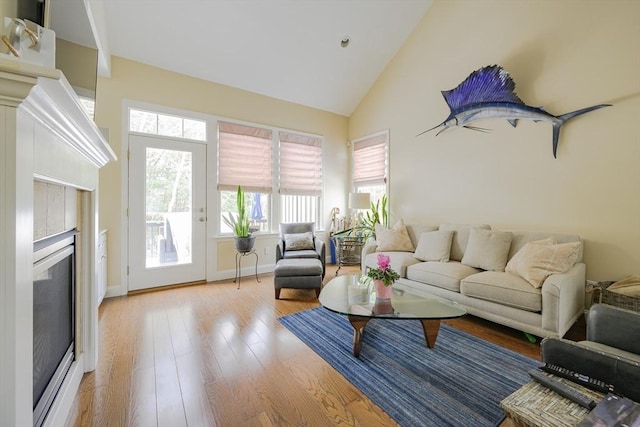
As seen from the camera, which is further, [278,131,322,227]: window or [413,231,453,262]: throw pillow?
[278,131,322,227]: window

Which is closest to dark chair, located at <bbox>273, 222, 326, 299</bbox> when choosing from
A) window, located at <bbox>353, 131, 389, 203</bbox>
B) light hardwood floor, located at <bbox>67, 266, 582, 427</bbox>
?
light hardwood floor, located at <bbox>67, 266, 582, 427</bbox>

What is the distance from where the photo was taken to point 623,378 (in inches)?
41.4

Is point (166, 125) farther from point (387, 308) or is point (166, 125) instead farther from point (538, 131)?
point (538, 131)

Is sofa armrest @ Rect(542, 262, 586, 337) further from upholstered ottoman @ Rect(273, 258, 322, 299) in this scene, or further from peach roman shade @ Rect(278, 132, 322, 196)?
peach roman shade @ Rect(278, 132, 322, 196)

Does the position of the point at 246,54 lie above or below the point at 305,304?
above

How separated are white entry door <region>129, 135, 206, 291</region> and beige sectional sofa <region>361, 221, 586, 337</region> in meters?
2.83

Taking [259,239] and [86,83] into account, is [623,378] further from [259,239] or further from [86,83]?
[259,239]

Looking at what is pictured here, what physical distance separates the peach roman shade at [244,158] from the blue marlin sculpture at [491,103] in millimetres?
2813

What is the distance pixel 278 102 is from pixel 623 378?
15.5ft

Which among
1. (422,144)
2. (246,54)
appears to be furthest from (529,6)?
(246,54)

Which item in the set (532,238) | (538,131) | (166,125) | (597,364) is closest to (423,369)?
(597,364)

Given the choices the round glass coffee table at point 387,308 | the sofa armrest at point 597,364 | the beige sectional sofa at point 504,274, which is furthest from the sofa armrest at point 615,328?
the round glass coffee table at point 387,308

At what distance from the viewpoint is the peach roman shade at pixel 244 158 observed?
402 centimetres

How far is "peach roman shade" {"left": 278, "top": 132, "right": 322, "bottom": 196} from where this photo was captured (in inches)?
183
